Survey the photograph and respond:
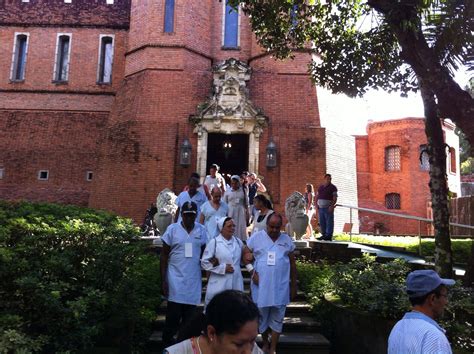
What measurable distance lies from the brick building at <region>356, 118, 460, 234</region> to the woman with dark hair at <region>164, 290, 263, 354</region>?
25.3 metres

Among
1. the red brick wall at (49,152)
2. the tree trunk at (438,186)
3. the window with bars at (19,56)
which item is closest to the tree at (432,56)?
the tree trunk at (438,186)

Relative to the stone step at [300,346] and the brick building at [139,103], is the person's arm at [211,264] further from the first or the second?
the brick building at [139,103]

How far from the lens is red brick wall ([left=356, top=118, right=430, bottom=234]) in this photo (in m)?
26.4

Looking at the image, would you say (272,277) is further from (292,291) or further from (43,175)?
(43,175)

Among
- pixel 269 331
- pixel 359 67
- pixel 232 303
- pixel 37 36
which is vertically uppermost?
pixel 37 36

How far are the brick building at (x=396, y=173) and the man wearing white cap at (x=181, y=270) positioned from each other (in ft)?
73.7

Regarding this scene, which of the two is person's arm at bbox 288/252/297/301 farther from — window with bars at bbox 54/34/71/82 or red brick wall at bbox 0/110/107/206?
window with bars at bbox 54/34/71/82

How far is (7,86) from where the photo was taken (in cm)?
1905

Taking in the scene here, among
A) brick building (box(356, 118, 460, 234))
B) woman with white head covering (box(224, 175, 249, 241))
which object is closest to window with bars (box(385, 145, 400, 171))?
brick building (box(356, 118, 460, 234))

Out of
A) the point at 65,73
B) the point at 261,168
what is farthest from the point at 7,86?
the point at 261,168

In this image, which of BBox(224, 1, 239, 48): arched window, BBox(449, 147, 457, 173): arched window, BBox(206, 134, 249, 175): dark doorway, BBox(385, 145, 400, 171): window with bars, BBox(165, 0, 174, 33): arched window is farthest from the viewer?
BBox(449, 147, 457, 173): arched window

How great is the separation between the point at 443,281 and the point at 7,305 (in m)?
4.34

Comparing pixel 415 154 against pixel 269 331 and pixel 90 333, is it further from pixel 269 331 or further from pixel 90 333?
pixel 90 333

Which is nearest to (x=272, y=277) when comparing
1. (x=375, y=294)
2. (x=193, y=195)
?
(x=375, y=294)
